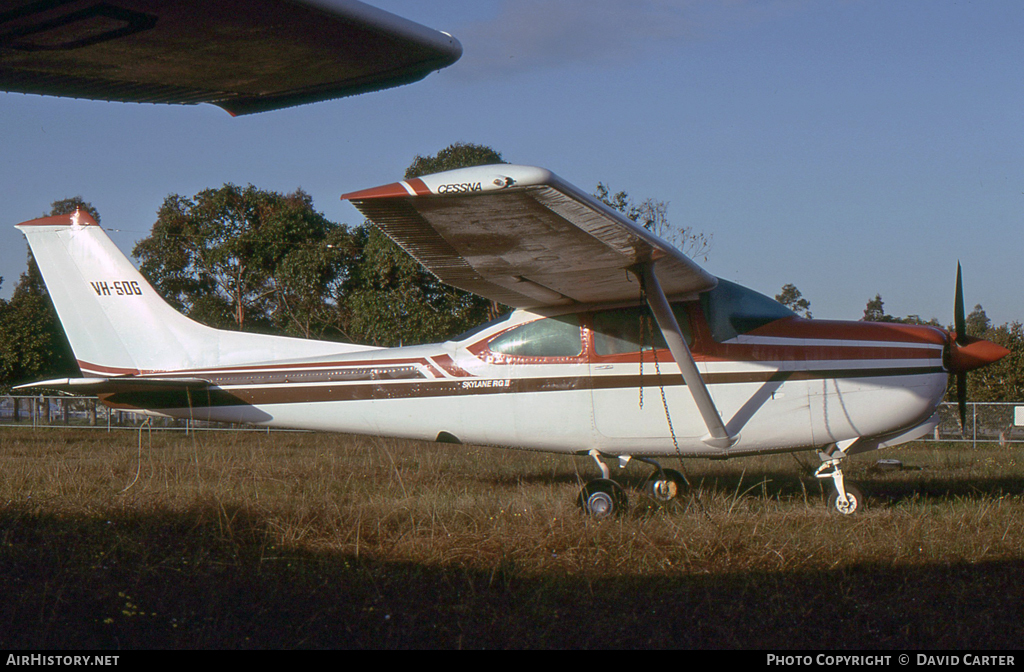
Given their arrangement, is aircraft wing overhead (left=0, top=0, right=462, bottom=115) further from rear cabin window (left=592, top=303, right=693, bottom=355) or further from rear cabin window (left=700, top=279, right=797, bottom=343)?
rear cabin window (left=700, top=279, right=797, bottom=343)

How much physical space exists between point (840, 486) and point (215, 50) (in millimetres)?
6061

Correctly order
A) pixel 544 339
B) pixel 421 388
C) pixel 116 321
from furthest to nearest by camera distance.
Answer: pixel 116 321 → pixel 421 388 → pixel 544 339

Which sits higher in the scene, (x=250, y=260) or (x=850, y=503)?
(x=250, y=260)

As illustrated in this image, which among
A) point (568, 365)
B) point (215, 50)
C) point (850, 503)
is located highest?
point (215, 50)

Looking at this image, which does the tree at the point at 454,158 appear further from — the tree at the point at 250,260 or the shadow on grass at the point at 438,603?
the shadow on grass at the point at 438,603

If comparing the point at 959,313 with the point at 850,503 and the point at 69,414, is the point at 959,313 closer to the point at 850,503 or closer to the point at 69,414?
the point at 850,503

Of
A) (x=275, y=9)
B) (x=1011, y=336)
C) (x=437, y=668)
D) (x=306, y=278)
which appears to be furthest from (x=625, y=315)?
(x=1011, y=336)

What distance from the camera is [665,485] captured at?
24.1ft

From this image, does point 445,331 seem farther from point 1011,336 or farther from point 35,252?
point 1011,336

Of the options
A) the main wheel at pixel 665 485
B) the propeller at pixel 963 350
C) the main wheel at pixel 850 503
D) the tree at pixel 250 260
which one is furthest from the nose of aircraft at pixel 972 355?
the tree at pixel 250 260

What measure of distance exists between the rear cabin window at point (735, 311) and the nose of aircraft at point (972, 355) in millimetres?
1411

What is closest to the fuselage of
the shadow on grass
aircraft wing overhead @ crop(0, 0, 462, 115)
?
the shadow on grass

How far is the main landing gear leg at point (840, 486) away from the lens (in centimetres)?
648

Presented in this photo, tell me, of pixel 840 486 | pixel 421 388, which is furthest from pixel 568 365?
pixel 840 486
